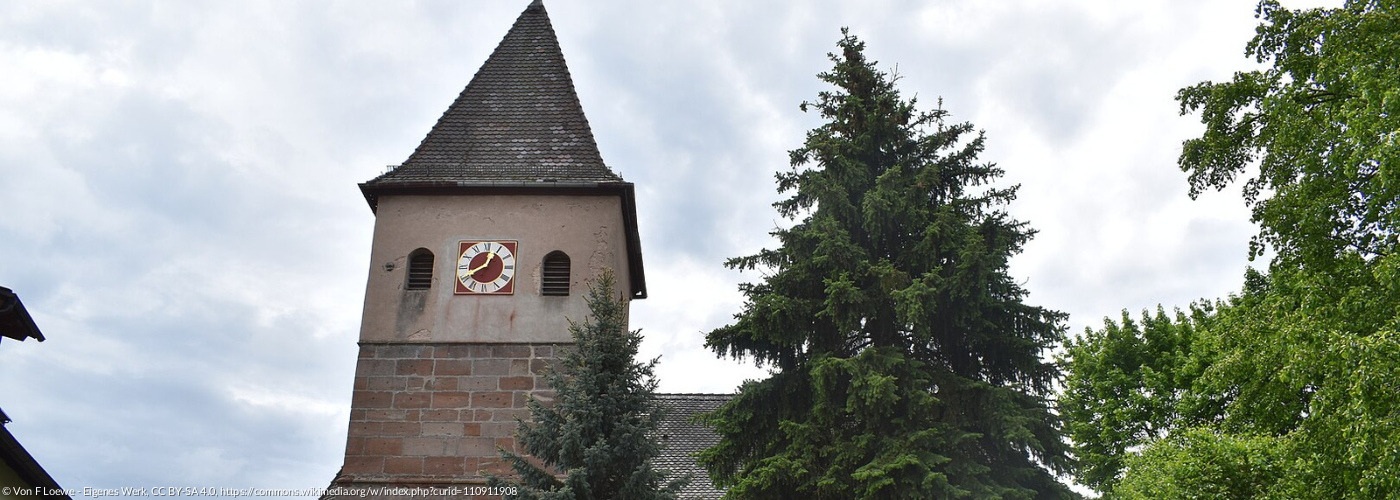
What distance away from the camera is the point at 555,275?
1559 centimetres

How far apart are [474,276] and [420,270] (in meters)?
0.83

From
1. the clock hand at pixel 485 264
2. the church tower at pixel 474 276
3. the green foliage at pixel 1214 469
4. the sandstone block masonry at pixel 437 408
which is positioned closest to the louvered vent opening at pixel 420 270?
the church tower at pixel 474 276

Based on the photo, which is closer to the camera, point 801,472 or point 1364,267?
point 1364,267

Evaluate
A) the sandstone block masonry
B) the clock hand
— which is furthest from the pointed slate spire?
the sandstone block masonry

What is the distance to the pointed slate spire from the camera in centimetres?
1641

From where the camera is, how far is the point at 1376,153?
26.8 feet

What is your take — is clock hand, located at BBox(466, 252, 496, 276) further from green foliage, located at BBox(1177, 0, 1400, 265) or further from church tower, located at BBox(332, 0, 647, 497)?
green foliage, located at BBox(1177, 0, 1400, 265)

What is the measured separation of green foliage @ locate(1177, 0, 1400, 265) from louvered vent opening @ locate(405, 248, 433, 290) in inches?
378

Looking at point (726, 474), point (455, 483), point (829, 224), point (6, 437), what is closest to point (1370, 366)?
point (829, 224)

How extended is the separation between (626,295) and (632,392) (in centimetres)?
428

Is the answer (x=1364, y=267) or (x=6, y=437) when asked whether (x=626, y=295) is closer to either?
(x=6, y=437)

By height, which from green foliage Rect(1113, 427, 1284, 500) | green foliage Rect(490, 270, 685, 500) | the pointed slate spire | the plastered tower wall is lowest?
green foliage Rect(1113, 427, 1284, 500)

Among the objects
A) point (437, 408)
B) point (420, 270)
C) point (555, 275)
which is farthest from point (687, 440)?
point (437, 408)

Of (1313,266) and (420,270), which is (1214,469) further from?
(420,270)
